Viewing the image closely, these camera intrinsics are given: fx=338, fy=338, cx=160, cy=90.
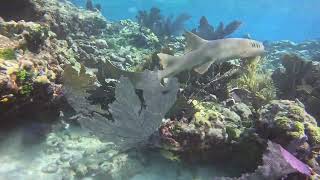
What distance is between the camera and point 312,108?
19.1ft

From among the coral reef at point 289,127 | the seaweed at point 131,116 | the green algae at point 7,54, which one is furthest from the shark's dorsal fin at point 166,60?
the green algae at point 7,54

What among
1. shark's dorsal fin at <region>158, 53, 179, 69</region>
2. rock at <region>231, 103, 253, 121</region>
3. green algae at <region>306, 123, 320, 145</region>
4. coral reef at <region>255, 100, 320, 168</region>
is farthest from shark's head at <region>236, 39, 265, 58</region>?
green algae at <region>306, 123, 320, 145</region>

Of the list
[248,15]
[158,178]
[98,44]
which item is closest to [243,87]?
[158,178]

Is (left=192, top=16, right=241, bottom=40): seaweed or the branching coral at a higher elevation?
(left=192, top=16, right=241, bottom=40): seaweed

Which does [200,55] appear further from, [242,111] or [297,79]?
[297,79]

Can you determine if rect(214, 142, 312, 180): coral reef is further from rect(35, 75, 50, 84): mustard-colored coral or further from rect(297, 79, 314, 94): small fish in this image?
rect(297, 79, 314, 94): small fish

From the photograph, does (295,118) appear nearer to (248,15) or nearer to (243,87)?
(243,87)

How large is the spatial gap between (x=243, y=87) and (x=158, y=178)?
298 centimetres

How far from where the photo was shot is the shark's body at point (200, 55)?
5109 mm

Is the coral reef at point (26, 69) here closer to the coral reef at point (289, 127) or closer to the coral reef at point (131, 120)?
the coral reef at point (131, 120)

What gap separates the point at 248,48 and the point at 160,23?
9.87 m

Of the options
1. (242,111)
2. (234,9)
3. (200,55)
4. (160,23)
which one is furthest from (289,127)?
(234,9)

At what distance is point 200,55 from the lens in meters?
5.48

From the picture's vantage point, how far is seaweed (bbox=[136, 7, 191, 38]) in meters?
15.2
